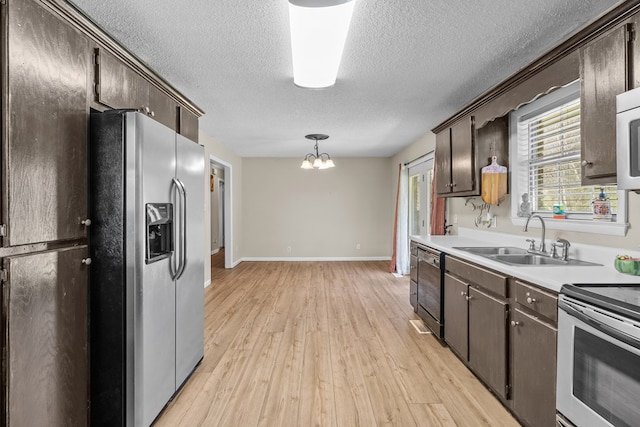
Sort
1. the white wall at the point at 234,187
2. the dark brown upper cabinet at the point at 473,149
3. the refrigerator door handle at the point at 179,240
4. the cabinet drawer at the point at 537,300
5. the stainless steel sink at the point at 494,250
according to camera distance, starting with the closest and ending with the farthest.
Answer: the cabinet drawer at the point at 537,300 → the refrigerator door handle at the point at 179,240 → the stainless steel sink at the point at 494,250 → the dark brown upper cabinet at the point at 473,149 → the white wall at the point at 234,187

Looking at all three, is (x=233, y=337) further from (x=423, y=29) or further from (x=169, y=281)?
(x=423, y=29)

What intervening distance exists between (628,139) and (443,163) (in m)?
2.37

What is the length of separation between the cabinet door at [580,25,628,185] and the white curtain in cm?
478

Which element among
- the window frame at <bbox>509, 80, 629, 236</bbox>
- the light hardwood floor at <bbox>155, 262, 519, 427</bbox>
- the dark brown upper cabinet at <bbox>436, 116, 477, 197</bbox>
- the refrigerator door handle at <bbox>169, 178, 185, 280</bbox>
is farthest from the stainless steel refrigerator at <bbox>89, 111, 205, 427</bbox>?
the dark brown upper cabinet at <bbox>436, 116, 477, 197</bbox>

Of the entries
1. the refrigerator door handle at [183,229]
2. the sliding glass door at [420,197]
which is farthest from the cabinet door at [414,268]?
the refrigerator door handle at [183,229]

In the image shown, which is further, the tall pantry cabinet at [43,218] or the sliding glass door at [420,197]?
the sliding glass door at [420,197]

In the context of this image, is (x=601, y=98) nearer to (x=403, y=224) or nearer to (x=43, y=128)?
(x=43, y=128)

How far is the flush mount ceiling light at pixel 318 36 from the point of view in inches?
71.1

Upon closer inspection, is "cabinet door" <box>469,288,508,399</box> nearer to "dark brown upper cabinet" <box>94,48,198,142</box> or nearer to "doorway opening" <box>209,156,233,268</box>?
"dark brown upper cabinet" <box>94,48,198,142</box>

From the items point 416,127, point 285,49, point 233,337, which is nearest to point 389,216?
point 416,127

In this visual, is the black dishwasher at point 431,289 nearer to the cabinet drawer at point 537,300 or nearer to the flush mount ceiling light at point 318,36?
the cabinet drawer at point 537,300

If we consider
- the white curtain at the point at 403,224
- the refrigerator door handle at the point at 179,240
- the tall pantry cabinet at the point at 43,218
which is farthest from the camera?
the white curtain at the point at 403,224

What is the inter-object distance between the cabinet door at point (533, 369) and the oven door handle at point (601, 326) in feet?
0.58

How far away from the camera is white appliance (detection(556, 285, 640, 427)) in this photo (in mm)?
1213
